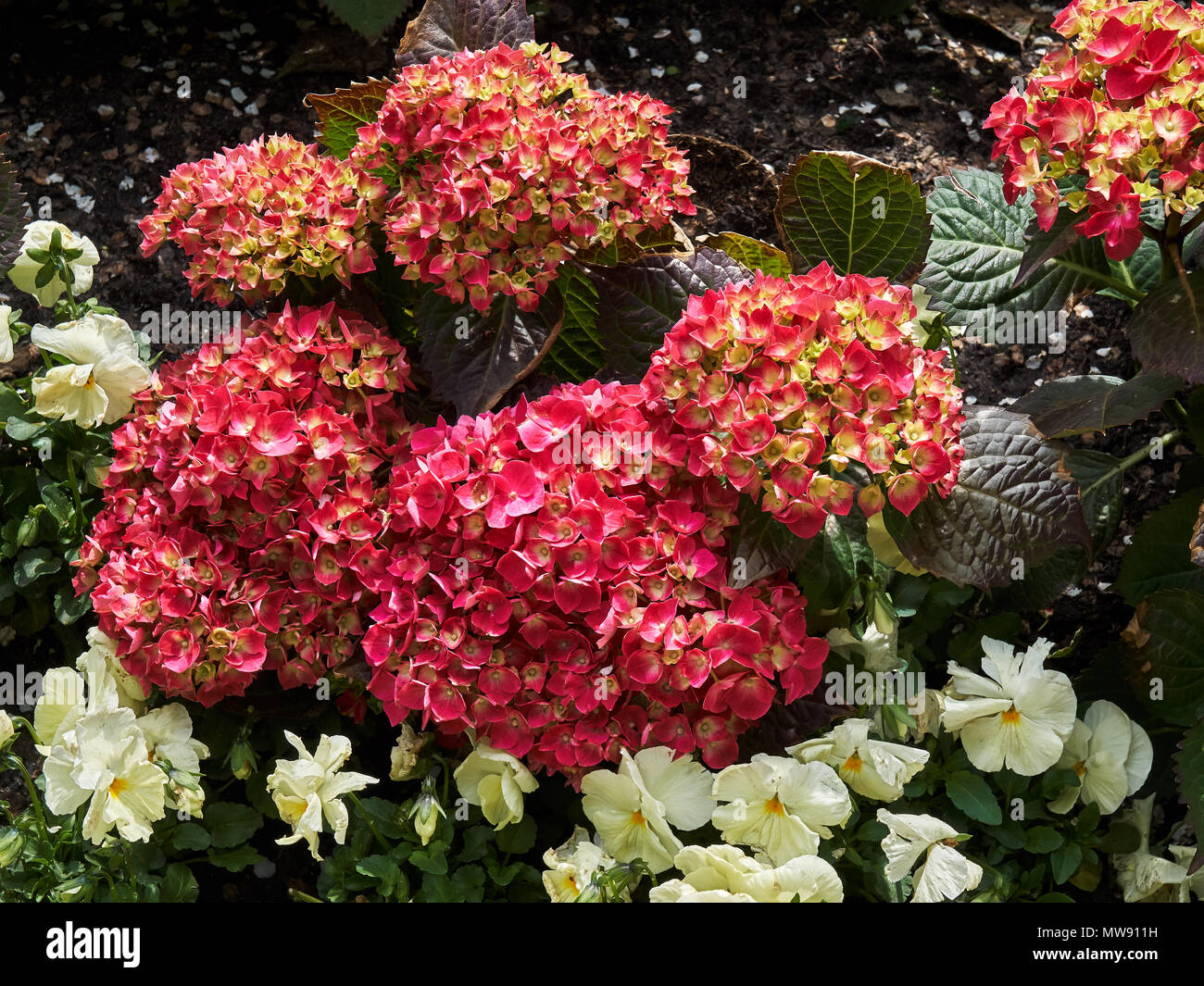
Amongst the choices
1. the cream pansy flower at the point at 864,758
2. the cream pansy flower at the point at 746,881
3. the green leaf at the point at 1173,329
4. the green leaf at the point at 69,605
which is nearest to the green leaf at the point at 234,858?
the green leaf at the point at 69,605

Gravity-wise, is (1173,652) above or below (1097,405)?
below

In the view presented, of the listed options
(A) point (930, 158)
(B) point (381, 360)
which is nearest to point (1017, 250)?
(A) point (930, 158)

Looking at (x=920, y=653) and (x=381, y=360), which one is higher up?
(x=381, y=360)

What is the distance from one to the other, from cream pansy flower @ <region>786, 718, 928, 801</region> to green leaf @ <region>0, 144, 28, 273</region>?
1.57 metres

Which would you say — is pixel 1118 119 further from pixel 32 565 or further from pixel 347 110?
pixel 32 565

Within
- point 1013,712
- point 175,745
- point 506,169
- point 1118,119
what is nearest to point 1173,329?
point 1118,119

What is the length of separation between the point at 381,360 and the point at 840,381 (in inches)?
28.3

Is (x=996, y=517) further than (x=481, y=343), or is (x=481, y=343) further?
(x=481, y=343)

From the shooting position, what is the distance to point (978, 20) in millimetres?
2996

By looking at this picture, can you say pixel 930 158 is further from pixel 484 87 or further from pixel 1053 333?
pixel 484 87

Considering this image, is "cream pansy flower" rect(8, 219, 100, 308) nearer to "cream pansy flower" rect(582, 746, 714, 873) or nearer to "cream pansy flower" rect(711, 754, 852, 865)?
"cream pansy flower" rect(582, 746, 714, 873)

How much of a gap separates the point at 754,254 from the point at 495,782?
953mm

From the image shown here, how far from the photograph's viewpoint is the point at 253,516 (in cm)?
173

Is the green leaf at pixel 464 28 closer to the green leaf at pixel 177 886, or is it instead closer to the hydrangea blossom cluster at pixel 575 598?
the hydrangea blossom cluster at pixel 575 598
